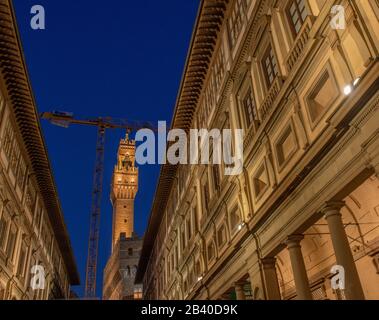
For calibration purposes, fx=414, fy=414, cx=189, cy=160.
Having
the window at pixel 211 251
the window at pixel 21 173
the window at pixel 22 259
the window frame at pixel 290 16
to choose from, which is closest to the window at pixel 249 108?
the window frame at pixel 290 16

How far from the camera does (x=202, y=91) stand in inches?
1189

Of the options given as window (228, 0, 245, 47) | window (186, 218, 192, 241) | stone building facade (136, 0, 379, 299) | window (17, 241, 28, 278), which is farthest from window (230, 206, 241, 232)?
window (17, 241, 28, 278)

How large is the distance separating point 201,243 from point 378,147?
18460 mm

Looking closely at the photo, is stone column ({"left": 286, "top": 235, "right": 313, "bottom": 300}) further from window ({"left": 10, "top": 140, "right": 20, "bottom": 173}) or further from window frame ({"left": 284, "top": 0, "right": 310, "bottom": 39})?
window ({"left": 10, "top": 140, "right": 20, "bottom": 173})

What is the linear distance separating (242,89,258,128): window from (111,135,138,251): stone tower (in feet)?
277

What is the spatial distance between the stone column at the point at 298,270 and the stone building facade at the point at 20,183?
17660 mm

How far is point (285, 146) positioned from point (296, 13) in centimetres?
501

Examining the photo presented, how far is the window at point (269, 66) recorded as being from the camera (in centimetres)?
1709

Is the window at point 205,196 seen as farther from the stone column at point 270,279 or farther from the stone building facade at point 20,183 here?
the stone building facade at point 20,183

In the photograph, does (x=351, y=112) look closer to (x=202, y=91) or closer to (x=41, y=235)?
(x=202, y=91)

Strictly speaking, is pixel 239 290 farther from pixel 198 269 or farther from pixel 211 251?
pixel 198 269

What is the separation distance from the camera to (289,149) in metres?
15.5

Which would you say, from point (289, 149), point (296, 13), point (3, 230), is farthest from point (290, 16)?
point (3, 230)
